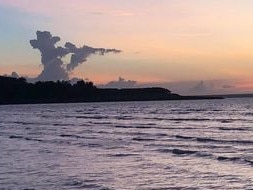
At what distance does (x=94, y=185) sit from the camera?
59.4 ft

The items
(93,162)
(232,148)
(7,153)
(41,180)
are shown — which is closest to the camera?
(41,180)

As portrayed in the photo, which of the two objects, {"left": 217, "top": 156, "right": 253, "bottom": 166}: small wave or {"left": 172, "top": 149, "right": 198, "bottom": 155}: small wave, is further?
{"left": 172, "top": 149, "right": 198, "bottom": 155}: small wave

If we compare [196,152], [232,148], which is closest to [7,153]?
[196,152]

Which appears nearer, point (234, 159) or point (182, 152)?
point (234, 159)

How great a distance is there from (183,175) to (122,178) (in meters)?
2.36

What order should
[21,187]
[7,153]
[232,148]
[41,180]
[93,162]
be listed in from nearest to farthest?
[21,187] < [41,180] < [93,162] < [7,153] < [232,148]

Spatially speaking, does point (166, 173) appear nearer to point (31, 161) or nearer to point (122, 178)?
point (122, 178)

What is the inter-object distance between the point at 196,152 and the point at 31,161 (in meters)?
9.01

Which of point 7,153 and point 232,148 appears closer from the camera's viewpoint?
point 7,153

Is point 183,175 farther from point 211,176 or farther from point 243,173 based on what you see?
point 243,173

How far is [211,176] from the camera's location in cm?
1998

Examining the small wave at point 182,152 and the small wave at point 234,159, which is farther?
the small wave at point 182,152

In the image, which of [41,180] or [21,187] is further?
[41,180]

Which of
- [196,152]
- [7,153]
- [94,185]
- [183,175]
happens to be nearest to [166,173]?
[183,175]
